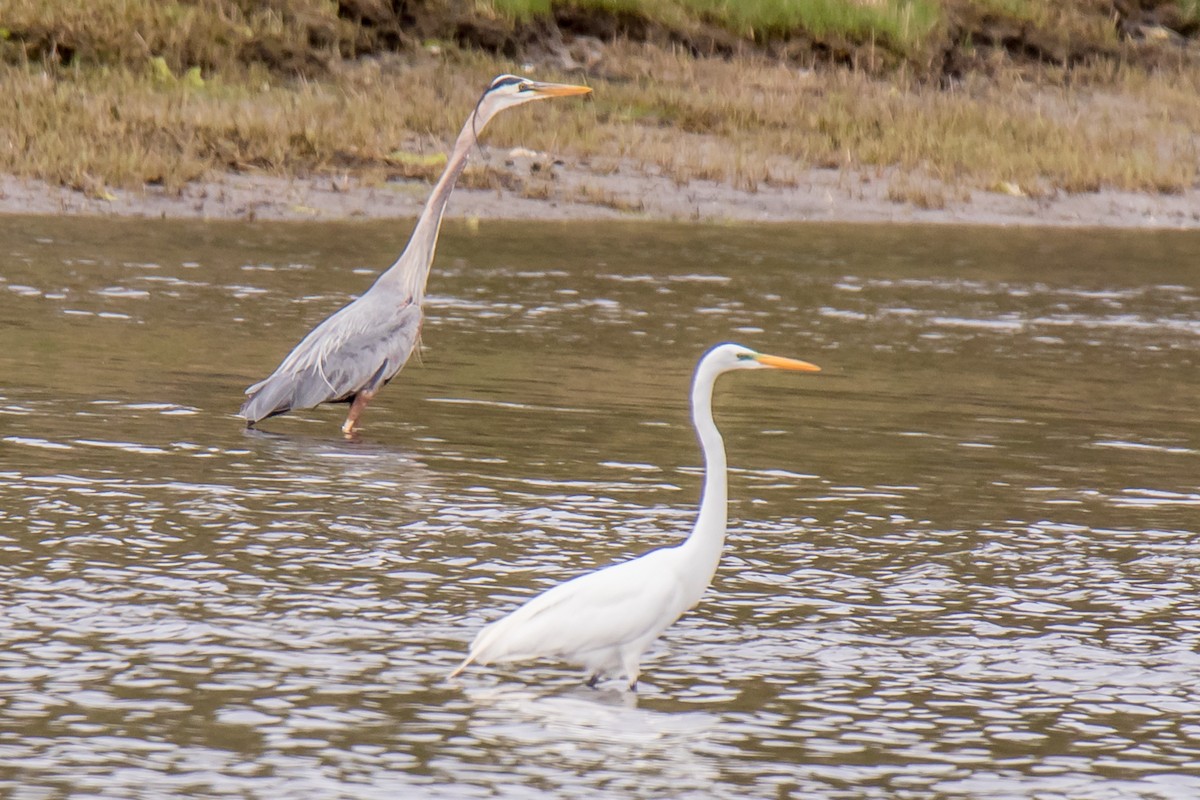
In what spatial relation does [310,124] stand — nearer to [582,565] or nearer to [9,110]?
[9,110]

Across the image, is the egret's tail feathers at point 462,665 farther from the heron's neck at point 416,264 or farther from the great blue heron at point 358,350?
the heron's neck at point 416,264

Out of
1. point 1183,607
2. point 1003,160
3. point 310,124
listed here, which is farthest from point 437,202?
point 1003,160

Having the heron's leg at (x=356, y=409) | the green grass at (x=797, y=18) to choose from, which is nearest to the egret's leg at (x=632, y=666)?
the heron's leg at (x=356, y=409)

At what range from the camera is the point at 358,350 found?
10273mm

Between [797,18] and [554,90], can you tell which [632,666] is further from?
[797,18]

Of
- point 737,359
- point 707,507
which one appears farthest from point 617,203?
point 707,507

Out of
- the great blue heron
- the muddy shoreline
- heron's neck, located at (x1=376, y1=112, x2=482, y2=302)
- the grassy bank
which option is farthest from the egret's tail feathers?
the grassy bank

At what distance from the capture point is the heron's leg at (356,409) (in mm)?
10367

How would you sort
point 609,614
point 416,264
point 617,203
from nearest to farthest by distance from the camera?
point 609,614 → point 416,264 → point 617,203

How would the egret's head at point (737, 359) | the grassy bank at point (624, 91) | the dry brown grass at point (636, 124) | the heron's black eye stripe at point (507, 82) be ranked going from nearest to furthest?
1. the egret's head at point (737, 359)
2. the heron's black eye stripe at point (507, 82)
3. the dry brown grass at point (636, 124)
4. the grassy bank at point (624, 91)

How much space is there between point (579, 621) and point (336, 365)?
439 centimetres

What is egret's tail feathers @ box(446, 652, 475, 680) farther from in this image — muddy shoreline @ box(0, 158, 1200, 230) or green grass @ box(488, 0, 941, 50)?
green grass @ box(488, 0, 941, 50)

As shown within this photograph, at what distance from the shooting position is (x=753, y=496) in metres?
8.95

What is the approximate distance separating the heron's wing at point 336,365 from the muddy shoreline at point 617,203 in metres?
7.19
